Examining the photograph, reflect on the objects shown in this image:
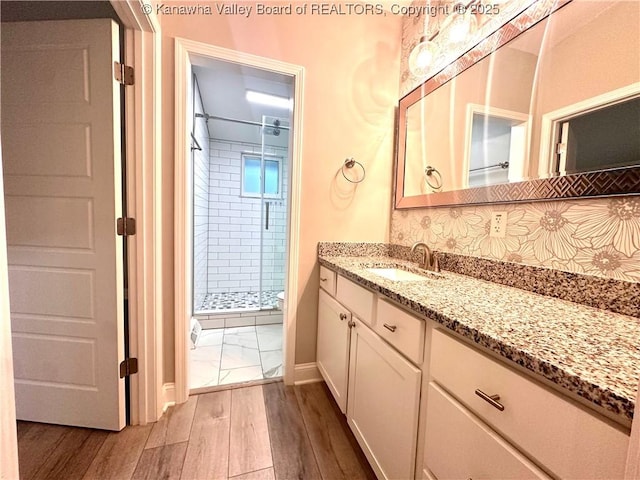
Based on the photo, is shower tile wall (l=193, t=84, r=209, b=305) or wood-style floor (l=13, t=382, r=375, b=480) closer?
wood-style floor (l=13, t=382, r=375, b=480)

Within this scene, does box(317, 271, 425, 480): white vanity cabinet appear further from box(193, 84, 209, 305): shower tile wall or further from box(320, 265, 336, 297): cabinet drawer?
box(193, 84, 209, 305): shower tile wall

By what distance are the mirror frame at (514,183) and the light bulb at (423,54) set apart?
98 mm

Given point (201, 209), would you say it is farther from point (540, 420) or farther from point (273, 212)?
point (540, 420)

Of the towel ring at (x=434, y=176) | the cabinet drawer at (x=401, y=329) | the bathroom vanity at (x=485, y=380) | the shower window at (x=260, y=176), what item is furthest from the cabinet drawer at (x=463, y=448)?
the shower window at (x=260, y=176)

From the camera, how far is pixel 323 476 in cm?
115

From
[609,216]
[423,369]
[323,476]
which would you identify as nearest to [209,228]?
[323,476]

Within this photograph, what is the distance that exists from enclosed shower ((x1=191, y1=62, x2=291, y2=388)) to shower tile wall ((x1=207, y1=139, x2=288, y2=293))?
13 mm

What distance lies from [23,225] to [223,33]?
1.43 metres

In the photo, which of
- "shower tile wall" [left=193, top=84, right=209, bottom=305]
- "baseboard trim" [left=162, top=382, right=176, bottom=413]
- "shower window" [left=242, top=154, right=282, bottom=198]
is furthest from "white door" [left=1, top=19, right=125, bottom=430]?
"shower window" [left=242, top=154, right=282, bottom=198]

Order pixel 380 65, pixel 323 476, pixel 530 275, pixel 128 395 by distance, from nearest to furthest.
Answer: pixel 530 275 < pixel 323 476 < pixel 128 395 < pixel 380 65

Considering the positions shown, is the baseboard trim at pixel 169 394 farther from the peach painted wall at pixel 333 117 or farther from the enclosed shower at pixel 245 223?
the enclosed shower at pixel 245 223

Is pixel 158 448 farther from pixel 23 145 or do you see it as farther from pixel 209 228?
pixel 209 228

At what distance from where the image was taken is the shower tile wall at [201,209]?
2.65 m

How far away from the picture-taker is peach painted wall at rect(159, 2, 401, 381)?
1.59 m
